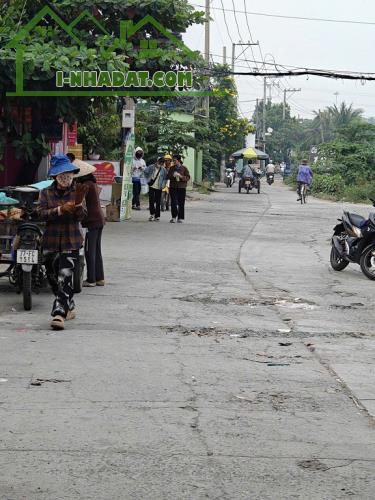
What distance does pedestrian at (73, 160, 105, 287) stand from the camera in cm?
1222

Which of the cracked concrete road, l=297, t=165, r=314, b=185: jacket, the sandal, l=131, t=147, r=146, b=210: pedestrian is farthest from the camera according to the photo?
l=297, t=165, r=314, b=185: jacket

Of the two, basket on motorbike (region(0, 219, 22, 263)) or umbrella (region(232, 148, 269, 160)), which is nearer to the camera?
basket on motorbike (region(0, 219, 22, 263))

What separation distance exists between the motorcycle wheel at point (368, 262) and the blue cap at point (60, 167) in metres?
6.30

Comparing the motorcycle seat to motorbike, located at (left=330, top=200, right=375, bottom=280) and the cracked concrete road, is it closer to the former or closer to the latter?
motorbike, located at (left=330, top=200, right=375, bottom=280)

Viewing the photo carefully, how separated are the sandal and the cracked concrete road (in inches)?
4.7

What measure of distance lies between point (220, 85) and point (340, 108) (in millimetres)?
42748

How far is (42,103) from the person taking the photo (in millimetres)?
19531

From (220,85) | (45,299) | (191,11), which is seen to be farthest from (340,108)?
(45,299)

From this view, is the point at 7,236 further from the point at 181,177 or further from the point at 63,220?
the point at 181,177

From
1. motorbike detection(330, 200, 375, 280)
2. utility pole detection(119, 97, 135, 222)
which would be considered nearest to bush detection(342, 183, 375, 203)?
utility pole detection(119, 97, 135, 222)

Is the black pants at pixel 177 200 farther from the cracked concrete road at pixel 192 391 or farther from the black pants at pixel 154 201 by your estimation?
the cracked concrete road at pixel 192 391

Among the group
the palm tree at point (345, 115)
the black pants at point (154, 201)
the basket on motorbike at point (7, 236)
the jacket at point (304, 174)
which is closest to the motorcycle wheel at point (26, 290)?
the basket on motorbike at point (7, 236)

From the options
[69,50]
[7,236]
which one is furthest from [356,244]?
[69,50]

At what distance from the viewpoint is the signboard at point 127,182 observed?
79.0ft
